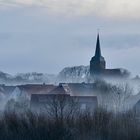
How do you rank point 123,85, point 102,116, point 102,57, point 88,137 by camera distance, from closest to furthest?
point 88,137, point 102,116, point 123,85, point 102,57

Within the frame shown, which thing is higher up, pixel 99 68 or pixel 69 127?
pixel 99 68

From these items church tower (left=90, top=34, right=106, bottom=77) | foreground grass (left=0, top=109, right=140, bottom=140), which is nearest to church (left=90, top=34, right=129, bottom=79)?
church tower (left=90, top=34, right=106, bottom=77)

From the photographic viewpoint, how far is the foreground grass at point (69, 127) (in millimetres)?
32500

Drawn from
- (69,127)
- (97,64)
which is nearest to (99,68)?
(97,64)

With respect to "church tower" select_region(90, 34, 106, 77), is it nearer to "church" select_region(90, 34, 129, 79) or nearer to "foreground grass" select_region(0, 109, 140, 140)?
"church" select_region(90, 34, 129, 79)

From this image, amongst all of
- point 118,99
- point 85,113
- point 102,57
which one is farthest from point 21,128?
point 102,57

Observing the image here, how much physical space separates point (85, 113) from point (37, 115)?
241 centimetres

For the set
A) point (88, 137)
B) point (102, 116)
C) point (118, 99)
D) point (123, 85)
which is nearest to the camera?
point (88, 137)

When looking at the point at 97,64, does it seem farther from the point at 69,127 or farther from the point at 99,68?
the point at 69,127

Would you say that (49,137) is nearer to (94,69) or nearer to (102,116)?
(102,116)

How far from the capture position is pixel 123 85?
254ft

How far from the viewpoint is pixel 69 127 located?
33188mm

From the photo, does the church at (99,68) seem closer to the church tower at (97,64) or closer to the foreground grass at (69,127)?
the church tower at (97,64)

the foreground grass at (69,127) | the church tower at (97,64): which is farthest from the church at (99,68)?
the foreground grass at (69,127)
